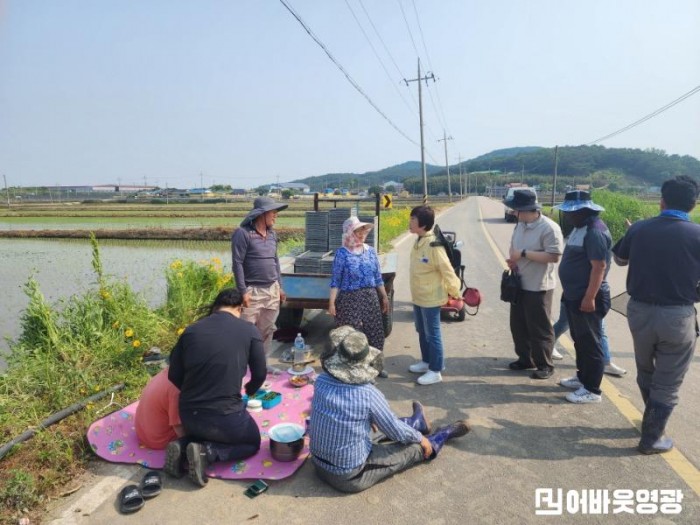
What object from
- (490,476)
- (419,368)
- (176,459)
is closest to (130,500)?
(176,459)

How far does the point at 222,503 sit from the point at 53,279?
11.6 m

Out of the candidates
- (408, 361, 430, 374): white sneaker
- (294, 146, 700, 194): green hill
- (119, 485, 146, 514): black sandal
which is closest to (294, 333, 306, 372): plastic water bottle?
(408, 361, 430, 374): white sneaker

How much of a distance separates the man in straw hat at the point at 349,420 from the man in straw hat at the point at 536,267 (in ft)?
6.86

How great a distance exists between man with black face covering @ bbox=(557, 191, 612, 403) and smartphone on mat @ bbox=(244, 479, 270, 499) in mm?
2708

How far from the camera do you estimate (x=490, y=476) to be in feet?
9.55

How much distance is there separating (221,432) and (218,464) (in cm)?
29

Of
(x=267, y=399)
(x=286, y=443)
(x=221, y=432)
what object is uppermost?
(x=221, y=432)

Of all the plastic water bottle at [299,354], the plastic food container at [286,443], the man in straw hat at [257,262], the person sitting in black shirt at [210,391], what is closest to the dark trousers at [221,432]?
the person sitting in black shirt at [210,391]

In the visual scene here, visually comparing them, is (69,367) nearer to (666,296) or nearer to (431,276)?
(431,276)

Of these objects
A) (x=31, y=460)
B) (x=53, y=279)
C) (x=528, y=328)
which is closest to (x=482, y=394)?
(x=528, y=328)

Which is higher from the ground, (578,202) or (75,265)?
(578,202)

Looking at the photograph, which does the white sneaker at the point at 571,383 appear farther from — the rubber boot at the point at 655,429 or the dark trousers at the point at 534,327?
the rubber boot at the point at 655,429

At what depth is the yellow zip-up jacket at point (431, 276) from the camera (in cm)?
418

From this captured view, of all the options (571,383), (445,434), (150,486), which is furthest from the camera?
(571,383)
